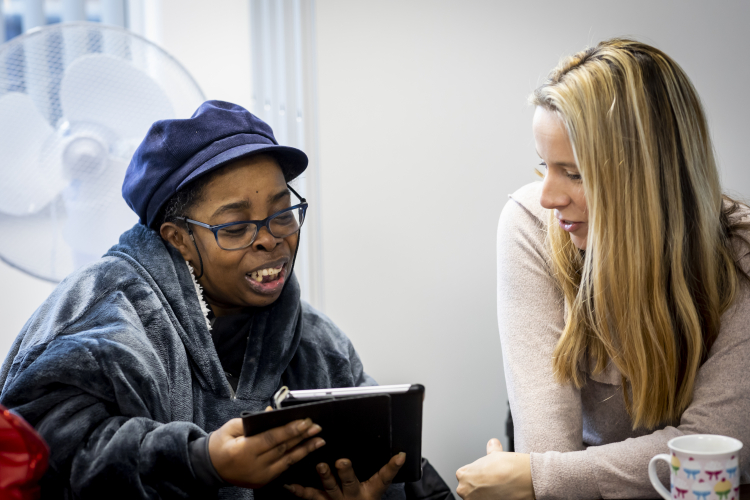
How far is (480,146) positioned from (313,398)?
1.51 m

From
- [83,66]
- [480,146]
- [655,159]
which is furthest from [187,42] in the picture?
[655,159]

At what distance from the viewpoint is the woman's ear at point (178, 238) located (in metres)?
1.45

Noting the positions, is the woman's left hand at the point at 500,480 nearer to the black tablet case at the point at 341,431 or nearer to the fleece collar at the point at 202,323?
the black tablet case at the point at 341,431

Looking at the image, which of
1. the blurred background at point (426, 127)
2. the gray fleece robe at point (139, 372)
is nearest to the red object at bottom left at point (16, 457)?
the gray fleece robe at point (139, 372)

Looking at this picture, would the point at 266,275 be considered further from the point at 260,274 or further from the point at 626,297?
the point at 626,297

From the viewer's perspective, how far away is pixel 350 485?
1213mm

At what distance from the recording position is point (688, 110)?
1.25 metres

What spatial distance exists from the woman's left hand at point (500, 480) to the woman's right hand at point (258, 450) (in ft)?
0.95

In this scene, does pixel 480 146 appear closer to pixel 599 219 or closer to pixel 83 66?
pixel 599 219

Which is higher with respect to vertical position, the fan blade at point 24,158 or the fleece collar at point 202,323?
the fan blade at point 24,158

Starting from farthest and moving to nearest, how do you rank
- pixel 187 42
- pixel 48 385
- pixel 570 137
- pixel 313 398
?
1. pixel 187 42
2. pixel 570 137
3. pixel 48 385
4. pixel 313 398

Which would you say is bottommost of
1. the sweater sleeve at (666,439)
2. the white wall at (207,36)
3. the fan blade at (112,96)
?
the sweater sleeve at (666,439)

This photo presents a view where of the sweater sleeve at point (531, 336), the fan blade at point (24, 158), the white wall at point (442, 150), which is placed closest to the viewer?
the sweater sleeve at point (531, 336)

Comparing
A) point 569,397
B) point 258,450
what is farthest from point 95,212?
point 569,397
